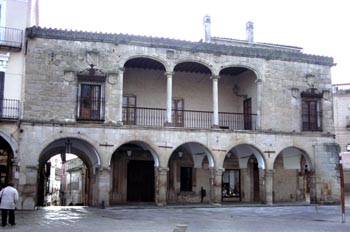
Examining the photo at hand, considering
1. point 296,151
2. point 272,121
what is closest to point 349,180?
point 296,151

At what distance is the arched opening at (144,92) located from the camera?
22531mm

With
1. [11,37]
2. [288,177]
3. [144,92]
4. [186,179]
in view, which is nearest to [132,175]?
[186,179]

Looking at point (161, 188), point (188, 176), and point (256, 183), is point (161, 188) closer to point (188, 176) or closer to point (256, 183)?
point (188, 176)

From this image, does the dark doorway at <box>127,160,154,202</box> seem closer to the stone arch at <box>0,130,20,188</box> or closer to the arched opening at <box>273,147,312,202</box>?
the stone arch at <box>0,130,20,188</box>

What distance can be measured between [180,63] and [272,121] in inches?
205

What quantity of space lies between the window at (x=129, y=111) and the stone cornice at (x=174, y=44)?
3452 mm

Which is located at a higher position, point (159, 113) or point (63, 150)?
point (159, 113)

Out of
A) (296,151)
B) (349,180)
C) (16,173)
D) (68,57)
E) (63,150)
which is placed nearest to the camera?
(16,173)

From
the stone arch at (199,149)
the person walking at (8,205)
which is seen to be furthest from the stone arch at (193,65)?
the person walking at (8,205)

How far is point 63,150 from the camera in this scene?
72.0 feet

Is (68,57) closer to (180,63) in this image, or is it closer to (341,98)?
(180,63)

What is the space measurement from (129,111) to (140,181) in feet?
12.0

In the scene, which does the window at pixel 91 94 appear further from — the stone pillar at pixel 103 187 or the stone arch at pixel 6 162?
the stone arch at pixel 6 162

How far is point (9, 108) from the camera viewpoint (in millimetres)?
18734
